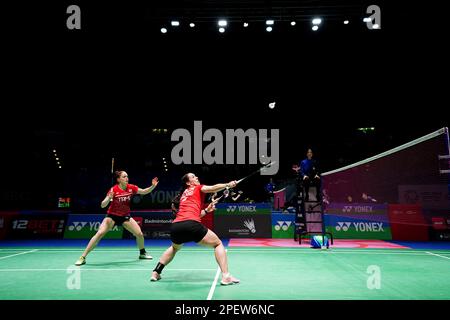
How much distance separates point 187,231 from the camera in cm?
556

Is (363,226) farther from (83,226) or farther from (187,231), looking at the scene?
(83,226)

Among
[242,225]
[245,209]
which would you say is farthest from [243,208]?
[242,225]

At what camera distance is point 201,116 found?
20.0 metres

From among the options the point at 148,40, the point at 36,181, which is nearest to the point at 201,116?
the point at 148,40

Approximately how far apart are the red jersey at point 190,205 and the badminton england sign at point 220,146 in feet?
50.8

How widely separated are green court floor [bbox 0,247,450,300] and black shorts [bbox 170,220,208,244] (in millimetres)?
831

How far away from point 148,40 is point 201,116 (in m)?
7.54

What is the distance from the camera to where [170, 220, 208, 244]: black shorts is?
5.57m

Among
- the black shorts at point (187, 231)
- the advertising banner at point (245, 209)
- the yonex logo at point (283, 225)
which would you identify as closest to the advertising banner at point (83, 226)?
the advertising banner at point (245, 209)

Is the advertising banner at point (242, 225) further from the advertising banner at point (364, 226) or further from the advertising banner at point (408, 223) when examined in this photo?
the advertising banner at point (408, 223)

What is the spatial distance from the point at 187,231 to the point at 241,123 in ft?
55.8

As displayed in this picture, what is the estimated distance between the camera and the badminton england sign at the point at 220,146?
24094mm
